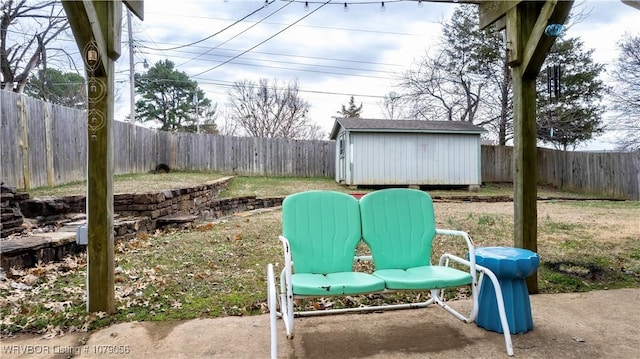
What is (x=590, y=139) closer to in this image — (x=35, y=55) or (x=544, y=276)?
(x=544, y=276)

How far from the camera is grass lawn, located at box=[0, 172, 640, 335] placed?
8.84 ft

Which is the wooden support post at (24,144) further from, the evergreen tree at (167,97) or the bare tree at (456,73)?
the evergreen tree at (167,97)

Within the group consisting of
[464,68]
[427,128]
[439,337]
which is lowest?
[439,337]

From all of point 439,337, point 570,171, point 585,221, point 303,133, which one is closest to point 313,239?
point 439,337

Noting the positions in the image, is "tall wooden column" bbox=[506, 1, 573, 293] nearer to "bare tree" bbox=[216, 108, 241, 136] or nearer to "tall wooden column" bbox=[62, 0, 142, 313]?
"tall wooden column" bbox=[62, 0, 142, 313]

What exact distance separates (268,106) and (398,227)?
21.7m

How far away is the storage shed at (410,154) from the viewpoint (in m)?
12.1

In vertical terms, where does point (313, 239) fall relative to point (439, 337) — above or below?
above

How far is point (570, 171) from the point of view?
46.2ft

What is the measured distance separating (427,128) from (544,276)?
30.3 ft

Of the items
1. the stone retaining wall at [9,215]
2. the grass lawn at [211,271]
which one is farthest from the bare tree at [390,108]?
the stone retaining wall at [9,215]

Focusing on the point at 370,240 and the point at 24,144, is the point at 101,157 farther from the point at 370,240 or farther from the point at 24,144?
the point at 24,144

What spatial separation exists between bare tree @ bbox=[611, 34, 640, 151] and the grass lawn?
11801 mm

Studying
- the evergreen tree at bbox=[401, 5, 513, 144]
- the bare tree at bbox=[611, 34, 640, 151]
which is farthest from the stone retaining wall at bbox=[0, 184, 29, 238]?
the bare tree at bbox=[611, 34, 640, 151]
